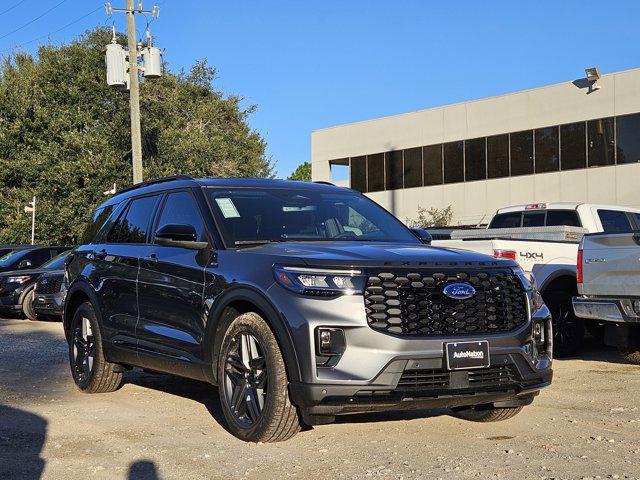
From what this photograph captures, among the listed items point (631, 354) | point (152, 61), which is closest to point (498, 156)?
point (152, 61)

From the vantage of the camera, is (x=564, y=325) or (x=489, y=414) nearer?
(x=489, y=414)

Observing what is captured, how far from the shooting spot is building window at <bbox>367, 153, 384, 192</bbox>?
3713 centimetres

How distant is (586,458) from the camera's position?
211 inches

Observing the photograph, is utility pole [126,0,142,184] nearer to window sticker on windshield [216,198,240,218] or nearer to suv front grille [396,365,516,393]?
window sticker on windshield [216,198,240,218]

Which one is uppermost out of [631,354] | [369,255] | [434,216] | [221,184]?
[434,216]

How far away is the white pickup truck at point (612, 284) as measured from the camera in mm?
8922

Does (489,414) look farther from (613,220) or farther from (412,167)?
(412,167)

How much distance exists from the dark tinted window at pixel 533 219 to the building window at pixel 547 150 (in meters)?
17.4

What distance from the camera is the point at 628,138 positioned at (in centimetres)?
2817

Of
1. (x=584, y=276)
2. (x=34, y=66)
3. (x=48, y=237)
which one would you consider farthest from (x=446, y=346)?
(x=34, y=66)

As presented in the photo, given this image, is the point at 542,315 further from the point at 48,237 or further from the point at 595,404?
the point at 48,237

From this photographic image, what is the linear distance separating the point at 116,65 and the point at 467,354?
57.5 feet

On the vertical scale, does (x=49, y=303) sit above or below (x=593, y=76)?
below

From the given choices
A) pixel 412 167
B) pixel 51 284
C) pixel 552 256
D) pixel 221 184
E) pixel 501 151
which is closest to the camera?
pixel 221 184
